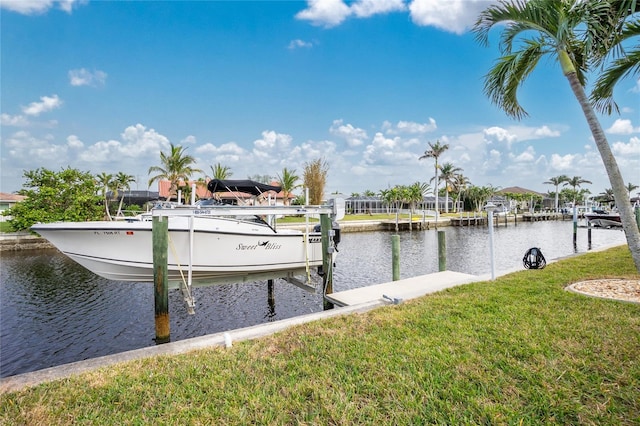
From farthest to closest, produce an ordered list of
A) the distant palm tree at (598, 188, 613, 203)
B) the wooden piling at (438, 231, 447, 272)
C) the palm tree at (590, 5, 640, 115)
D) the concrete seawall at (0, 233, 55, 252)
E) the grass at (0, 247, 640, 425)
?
1. the distant palm tree at (598, 188, 613, 203)
2. the concrete seawall at (0, 233, 55, 252)
3. the wooden piling at (438, 231, 447, 272)
4. the palm tree at (590, 5, 640, 115)
5. the grass at (0, 247, 640, 425)

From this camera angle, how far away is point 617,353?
3109 mm

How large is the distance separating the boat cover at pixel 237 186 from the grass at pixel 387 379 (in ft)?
17.0

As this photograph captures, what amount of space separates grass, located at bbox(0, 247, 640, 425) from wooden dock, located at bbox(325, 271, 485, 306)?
5.13 feet

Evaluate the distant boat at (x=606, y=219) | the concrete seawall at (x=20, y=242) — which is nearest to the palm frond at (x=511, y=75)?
the distant boat at (x=606, y=219)

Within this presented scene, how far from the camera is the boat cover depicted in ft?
27.3

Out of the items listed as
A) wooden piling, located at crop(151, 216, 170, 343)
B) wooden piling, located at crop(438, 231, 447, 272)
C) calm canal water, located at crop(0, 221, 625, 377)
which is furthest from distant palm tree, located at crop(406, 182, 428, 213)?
wooden piling, located at crop(151, 216, 170, 343)

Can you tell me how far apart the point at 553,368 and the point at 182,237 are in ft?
18.9

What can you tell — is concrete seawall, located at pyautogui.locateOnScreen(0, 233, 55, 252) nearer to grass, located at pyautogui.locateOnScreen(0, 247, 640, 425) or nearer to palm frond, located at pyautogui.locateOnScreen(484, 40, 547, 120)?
grass, located at pyautogui.locateOnScreen(0, 247, 640, 425)

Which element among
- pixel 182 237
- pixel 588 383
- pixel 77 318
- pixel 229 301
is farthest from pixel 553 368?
pixel 77 318

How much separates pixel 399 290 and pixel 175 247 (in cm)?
439

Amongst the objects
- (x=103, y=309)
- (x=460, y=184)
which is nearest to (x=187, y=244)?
(x=103, y=309)

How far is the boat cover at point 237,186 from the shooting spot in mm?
8330

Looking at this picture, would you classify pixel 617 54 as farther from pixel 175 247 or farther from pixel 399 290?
pixel 175 247

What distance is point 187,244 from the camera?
6.20 metres
